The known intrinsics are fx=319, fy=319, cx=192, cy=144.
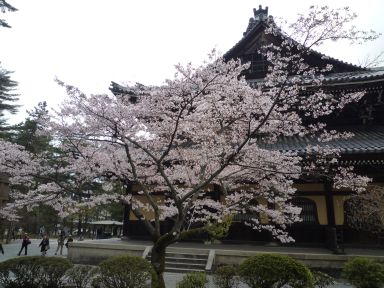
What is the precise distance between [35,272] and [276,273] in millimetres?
5921

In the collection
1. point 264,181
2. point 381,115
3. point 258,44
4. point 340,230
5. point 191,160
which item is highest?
point 258,44

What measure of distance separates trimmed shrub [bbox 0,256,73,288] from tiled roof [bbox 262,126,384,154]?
9175mm

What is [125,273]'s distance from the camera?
733 cm

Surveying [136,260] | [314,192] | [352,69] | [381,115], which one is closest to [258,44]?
[352,69]

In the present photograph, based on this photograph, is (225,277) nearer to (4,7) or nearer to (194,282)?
(194,282)

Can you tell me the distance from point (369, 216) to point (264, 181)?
3882 mm

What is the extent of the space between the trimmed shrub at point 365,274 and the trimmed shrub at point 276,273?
2.28 metres

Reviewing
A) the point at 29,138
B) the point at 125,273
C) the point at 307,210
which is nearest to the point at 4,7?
the point at 125,273

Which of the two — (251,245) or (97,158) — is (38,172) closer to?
(97,158)

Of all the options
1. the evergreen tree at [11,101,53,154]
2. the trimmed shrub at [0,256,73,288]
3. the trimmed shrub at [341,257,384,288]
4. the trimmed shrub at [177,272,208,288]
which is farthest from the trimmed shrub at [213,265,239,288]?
the evergreen tree at [11,101,53,154]

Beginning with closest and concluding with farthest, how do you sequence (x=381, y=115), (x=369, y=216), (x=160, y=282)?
(x=160, y=282) < (x=369, y=216) < (x=381, y=115)

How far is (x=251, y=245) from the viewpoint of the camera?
15086 millimetres

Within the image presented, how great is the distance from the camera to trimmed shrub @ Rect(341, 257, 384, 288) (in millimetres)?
8539

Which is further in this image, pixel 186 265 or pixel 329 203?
pixel 329 203
